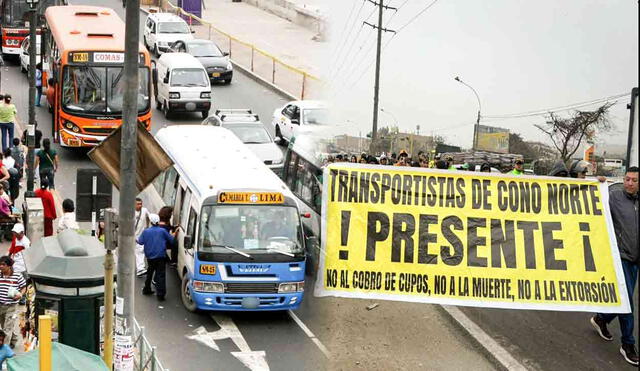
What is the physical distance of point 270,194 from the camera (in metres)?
14.8

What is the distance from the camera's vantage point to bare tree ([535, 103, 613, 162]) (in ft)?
36.0

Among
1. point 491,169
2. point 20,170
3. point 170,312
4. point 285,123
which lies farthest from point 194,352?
point 285,123

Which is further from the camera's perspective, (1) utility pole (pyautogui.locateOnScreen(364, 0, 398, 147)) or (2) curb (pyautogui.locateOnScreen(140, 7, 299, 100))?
(2) curb (pyautogui.locateOnScreen(140, 7, 299, 100))

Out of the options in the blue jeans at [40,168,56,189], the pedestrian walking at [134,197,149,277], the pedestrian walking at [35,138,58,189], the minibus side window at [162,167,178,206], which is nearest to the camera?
the pedestrian walking at [134,197,149,277]

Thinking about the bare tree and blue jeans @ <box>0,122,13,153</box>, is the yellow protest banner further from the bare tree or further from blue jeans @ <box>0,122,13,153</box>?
blue jeans @ <box>0,122,13,153</box>

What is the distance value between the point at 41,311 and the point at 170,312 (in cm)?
361

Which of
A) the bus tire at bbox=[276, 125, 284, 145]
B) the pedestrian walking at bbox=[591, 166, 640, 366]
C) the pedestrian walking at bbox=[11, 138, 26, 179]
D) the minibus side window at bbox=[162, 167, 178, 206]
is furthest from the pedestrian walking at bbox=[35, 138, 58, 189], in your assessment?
the pedestrian walking at bbox=[591, 166, 640, 366]

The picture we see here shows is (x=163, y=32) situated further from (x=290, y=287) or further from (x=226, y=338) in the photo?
(x=226, y=338)

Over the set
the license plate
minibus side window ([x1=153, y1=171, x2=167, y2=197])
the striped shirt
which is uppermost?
minibus side window ([x1=153, y1=171, x2=167, y2=197])

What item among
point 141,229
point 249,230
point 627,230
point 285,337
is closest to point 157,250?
point 249,230

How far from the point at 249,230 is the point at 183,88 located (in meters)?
13.6

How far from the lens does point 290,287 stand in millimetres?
14633

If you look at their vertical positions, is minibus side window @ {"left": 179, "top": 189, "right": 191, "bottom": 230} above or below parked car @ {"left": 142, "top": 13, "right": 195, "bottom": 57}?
below

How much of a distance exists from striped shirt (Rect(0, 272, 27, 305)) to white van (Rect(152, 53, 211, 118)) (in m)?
15.1
